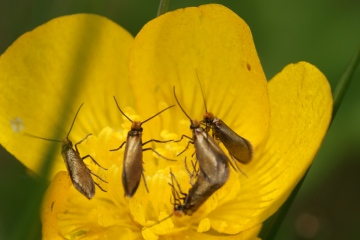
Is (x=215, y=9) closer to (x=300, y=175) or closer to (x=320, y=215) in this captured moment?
(x=300, y=175)

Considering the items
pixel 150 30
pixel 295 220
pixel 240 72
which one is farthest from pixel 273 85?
pixel 295 220

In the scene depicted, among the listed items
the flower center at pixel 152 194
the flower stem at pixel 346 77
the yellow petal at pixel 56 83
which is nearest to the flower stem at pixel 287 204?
the flower stem at pixel 346 77

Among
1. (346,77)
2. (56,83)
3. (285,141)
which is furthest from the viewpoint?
(56,83)

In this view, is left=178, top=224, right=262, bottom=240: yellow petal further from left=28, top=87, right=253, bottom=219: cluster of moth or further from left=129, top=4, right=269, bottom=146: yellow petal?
left=129, top=4, right=269, bottom=146: yellow petal

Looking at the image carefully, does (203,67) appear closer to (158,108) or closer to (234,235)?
(158,108)

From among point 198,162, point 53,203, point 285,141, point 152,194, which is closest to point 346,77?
point 285,141

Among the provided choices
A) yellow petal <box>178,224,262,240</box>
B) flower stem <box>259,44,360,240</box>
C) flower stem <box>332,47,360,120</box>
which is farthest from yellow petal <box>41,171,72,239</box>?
flower stem <box>332,47,360,120</box>

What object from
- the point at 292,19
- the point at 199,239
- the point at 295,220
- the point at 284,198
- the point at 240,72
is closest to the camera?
the point at 284,198
